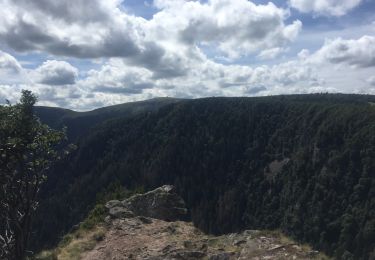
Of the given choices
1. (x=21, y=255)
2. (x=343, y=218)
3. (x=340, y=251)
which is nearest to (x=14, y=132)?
(x=21, y=255)

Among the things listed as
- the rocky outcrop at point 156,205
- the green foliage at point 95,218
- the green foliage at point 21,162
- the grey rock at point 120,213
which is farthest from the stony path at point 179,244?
the green foliage at point 21,162

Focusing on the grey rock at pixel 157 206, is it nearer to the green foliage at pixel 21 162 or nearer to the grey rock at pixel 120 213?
the grey rock at pixel 120 213

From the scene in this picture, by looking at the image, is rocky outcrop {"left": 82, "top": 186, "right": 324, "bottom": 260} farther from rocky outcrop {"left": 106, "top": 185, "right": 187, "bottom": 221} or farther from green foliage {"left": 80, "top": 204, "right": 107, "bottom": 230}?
green foliage {"left": 80, "top": 204, "right": 107, "bottom": 230}

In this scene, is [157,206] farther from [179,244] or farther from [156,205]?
[179,244]

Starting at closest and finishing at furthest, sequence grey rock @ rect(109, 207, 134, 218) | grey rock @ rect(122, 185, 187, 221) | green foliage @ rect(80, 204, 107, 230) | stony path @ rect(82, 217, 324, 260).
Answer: stony path @ rect(82, 217, 324, 260) → green foliage @ rect(80, 204, 107, 230) → grey rock @ rect(109, 207, 134, 218) → grey rock @ rect(122, 185, 187, 221)

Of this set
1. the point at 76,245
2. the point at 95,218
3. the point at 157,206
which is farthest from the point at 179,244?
the point at 157,206

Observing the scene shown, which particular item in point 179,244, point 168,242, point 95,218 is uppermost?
point 179,244

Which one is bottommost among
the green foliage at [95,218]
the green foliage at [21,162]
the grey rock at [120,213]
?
the green foliage at [95,218]

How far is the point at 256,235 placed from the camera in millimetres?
27531

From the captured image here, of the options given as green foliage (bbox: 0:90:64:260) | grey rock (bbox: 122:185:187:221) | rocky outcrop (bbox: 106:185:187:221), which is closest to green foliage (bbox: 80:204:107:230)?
rocky outcrop (bbox: 106:185:187:221)

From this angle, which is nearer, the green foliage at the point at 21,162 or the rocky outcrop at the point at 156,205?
the green foliage at the point at 21,162

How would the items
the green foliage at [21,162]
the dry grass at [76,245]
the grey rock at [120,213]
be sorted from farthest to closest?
the grey rock at [120,213], the dry grass at [76,245], the green foliage at [21,162]

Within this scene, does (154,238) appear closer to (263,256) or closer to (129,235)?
(129,235)

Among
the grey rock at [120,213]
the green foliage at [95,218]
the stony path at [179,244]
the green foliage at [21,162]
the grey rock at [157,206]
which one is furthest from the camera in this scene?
the grey rock at [157,206]
